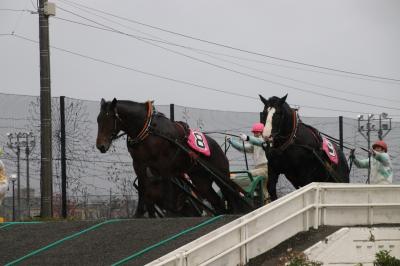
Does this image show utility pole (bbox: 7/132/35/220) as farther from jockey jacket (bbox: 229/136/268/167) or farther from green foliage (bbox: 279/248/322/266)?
green foliage (bbox: 279/248/322/266)

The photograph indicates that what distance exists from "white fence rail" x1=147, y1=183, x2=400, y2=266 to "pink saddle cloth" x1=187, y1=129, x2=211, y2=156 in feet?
12.1

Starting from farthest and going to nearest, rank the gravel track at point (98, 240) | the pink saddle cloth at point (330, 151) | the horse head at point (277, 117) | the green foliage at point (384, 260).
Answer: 1. the pink saddle cloth at point (330, 151)
2. the horse head at point (277, 117)
3. the gravel track at point (98, 240)
4. the green foliage at point (384, 260)

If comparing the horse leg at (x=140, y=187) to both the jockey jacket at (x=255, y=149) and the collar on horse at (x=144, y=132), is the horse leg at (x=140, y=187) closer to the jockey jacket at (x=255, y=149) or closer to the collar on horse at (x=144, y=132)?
the collar on horse at (x=144, y=132)

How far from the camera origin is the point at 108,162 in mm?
18125

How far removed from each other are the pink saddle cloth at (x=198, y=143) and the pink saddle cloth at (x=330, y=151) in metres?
1.93

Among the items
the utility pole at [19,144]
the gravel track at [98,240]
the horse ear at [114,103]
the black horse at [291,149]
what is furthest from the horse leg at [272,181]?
the utility pole at [19,144]

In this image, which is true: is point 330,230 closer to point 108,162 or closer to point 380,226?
point 380,226

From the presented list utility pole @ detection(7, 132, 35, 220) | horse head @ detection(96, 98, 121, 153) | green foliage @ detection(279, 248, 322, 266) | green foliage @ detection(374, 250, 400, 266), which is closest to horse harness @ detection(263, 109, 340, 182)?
horse head @ detection(96, 98, 121, 153)

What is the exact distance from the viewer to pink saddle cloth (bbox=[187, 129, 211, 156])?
583 inches

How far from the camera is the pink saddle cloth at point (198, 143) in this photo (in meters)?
14.8

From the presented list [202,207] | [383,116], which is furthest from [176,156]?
[383,116]

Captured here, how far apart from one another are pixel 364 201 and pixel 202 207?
4.30 metres

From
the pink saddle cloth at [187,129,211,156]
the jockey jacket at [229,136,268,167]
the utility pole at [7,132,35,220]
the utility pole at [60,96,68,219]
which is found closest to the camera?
the pink saddle cloth at [187,129,211,156]

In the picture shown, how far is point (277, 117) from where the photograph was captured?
1464cm
